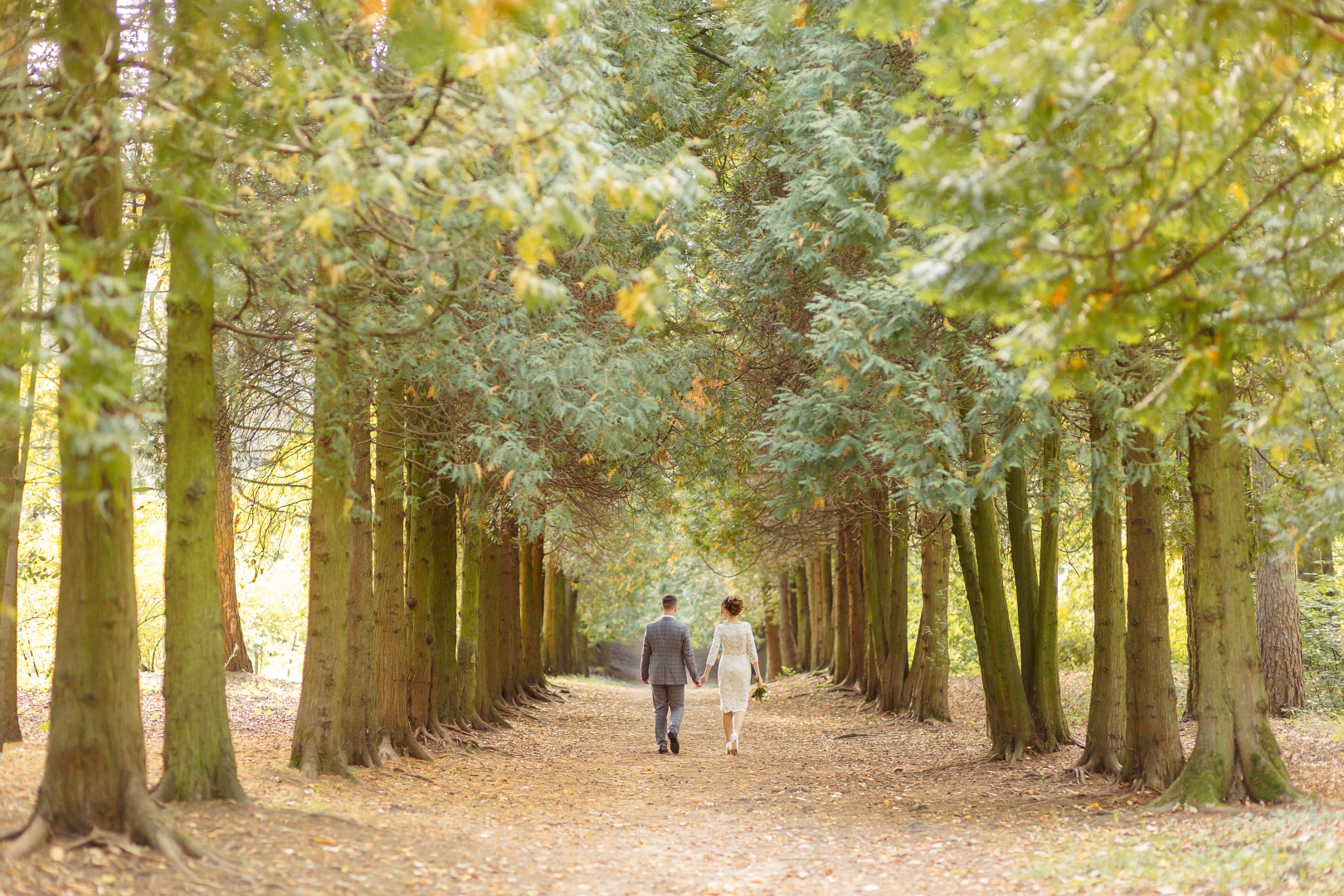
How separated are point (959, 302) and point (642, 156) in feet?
20.6

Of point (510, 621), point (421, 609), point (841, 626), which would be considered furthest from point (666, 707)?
point (841, 626)

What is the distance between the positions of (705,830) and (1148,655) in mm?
4202

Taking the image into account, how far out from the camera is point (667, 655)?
44.8 ft

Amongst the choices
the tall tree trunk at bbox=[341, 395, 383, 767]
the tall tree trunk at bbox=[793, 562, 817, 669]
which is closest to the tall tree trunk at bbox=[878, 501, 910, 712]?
the tall tree trunk at bbox=[341, 395, 383, 767]

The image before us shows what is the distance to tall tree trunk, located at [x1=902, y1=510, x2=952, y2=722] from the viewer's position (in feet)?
55.3

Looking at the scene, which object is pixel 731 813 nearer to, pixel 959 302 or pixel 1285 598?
pixel 959 302

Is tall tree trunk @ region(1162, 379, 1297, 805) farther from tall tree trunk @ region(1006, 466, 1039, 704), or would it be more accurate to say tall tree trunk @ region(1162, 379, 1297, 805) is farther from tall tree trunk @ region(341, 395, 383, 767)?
tall tree trunk @ region(341, 395, 383, 767)

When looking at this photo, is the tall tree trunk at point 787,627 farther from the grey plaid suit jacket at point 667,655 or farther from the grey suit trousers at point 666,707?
the grey plaid suit jacket at point 667,655

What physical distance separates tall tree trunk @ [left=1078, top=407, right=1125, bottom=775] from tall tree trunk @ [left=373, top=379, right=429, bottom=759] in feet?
22.8

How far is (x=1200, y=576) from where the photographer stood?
8.27 m

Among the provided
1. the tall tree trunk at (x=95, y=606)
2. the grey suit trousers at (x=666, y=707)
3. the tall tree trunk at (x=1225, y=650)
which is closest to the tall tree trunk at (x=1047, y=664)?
the tall tree trunk at (x=1225, y=650)

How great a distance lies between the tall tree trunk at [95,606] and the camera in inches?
217

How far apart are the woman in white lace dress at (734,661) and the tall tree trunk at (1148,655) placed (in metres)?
4.93

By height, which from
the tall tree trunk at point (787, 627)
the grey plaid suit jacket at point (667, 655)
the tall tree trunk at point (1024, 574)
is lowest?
the tall tree trunk at point (787, 627)
